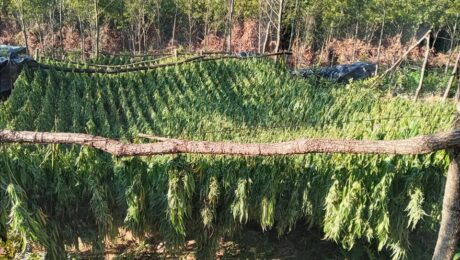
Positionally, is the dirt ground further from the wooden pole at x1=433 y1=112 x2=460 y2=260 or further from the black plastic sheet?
the black plastic sheet

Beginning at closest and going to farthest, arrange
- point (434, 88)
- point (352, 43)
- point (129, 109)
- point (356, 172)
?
point (356, 172) → point (129, 109) → point (434, 88) → point (352, 43)

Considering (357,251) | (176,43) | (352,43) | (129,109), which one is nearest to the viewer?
(357,251)

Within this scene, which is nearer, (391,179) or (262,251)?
(391,179)

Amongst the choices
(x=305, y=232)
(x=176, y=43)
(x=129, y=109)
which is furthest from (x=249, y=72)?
(x=176, y=43)

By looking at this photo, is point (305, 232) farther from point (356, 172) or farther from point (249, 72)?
point (249, 72)

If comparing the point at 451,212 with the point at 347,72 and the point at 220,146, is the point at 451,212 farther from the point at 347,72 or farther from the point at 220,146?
the point at 347,72

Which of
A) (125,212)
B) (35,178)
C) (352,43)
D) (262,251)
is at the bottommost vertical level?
(262,251)

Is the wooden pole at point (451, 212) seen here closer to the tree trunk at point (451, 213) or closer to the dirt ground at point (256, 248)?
the tree trunk at point (451, 213)

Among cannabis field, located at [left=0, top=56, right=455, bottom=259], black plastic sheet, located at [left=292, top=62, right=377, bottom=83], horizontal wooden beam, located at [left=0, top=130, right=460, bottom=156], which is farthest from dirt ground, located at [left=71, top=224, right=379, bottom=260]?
black plastic sheet, located at [left=292, top=62, right=377, bottom=83]

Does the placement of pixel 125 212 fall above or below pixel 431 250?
above
